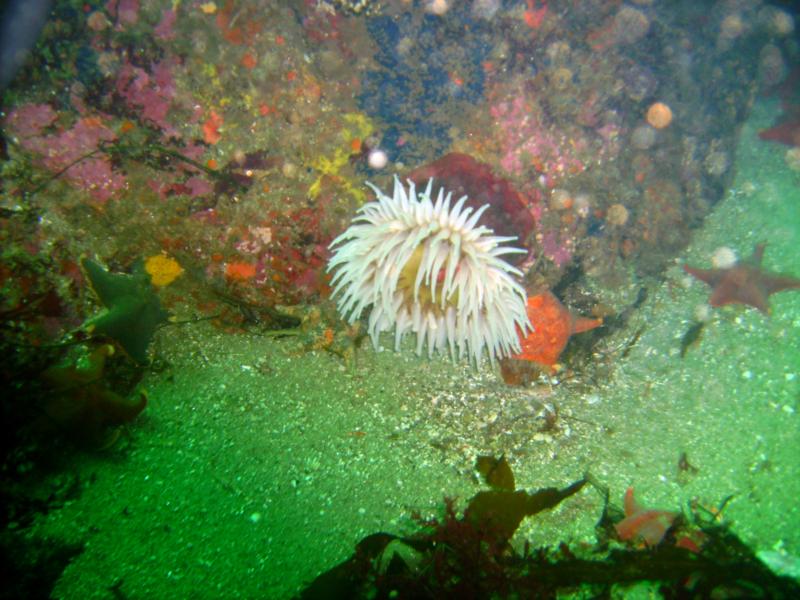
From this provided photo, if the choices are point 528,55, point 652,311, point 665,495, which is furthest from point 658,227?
point 665,495

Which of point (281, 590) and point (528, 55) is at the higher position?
point (528, 55)

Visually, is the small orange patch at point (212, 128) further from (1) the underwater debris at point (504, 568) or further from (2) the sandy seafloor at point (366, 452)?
(1) the underwater debris at point (504, 568)

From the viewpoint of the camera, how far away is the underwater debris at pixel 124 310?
11.8ft

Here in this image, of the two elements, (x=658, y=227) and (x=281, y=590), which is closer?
(x=281, y=590)

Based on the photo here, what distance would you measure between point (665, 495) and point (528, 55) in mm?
4778

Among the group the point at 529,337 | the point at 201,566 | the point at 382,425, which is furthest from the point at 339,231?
the point at 201,566

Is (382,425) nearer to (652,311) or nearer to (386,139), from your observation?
(386,139)

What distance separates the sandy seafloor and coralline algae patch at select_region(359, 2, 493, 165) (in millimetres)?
2309

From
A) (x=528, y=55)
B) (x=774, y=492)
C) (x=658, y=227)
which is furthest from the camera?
(x=658, y=227)

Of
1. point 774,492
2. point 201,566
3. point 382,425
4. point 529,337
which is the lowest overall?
point 201,566

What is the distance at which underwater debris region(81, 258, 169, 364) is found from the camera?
11.8 feet

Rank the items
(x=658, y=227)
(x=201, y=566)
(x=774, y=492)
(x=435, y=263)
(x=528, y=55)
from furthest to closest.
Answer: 1. (x=658, y=227)
2. (x=528, y=55)
3. (x=774, y=492)
4. (x=435, y=263)
5. (x=201, y=566)

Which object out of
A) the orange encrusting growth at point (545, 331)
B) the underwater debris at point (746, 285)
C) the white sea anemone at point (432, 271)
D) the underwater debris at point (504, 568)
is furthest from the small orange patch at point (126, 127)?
the underwater debris at point (746, 285)

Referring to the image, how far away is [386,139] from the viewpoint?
14.5ft
